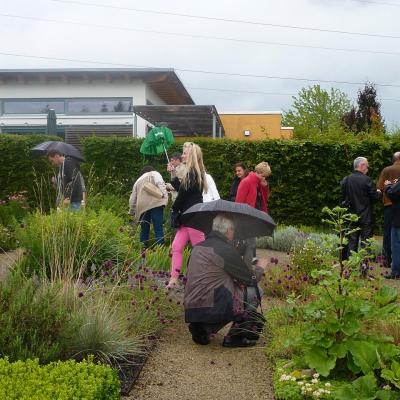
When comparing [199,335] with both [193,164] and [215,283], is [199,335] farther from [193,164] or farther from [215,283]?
[193,164]

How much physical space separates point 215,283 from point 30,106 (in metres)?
26.8

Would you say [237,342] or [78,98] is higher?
[78,98]

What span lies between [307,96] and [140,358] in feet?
134

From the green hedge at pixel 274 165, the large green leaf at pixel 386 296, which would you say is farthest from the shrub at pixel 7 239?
the large green leaf at pixel 386 296

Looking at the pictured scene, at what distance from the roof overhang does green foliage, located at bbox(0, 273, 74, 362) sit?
15.8 m

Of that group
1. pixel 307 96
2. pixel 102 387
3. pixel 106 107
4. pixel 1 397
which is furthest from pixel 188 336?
pixel 307 96

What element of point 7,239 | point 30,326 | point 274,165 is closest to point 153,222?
point 7,239

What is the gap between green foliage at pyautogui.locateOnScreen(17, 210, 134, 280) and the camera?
6.65 metres

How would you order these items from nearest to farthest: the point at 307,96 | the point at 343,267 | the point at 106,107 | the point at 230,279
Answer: the point at 343,267, the point at 230,279, the point at 106,107, the point at 307,96

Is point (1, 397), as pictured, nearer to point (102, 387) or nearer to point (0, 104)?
point (102, 387)

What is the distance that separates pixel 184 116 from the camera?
22672 millimetres

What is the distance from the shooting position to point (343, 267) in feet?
17.3

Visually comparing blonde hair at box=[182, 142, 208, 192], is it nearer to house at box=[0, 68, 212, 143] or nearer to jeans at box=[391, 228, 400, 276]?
jeans at box=[391, 228, 400, 276]

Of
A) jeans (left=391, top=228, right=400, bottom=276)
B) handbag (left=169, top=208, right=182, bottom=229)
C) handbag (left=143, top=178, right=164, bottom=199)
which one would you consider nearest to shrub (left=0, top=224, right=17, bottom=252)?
handbag (left=143, top=178, right=164, bottom=199)
